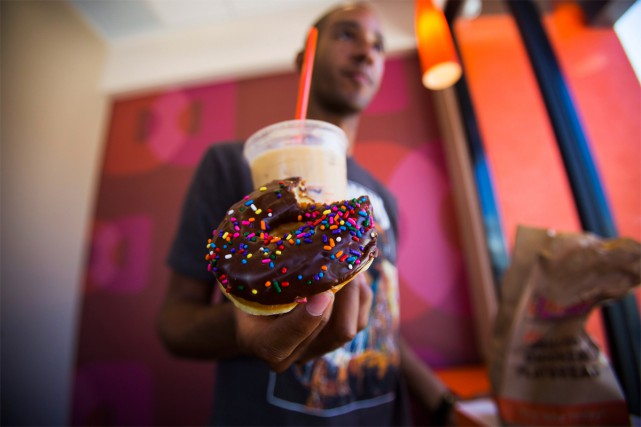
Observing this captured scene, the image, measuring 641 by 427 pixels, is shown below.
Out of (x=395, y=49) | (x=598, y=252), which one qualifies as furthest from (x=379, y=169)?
(x=598, y=252)

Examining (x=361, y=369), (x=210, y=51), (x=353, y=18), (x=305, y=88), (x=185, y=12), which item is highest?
(x=185, y=12)

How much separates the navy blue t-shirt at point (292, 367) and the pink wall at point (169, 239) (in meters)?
0.52

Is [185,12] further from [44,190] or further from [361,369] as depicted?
[361,369]

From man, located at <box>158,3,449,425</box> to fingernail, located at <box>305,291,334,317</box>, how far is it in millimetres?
130

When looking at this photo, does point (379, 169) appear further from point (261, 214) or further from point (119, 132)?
point (119, 132)

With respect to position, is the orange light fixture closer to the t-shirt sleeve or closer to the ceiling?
the t-shirt sleeve

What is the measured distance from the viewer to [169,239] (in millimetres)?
1656

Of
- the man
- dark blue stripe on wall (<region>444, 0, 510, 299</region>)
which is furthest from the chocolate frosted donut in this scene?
dark blue stripe on wall (<region>444, 0, 510, 299</region>)

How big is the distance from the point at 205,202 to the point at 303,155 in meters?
0.32

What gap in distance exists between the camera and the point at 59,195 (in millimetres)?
1929

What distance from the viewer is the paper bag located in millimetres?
718

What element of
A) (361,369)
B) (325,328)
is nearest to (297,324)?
(325,328)

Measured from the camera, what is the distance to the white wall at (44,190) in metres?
1.65

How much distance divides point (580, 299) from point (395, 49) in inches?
43.9
